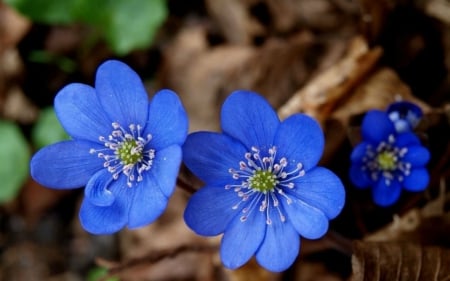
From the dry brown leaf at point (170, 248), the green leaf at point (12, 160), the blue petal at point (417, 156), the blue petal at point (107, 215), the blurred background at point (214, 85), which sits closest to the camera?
the blue petal at point (107, 215)

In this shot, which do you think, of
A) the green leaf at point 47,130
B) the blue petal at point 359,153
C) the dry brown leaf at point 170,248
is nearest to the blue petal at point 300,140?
the blue petal at point 359,153

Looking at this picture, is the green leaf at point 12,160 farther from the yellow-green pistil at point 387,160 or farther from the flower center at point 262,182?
the yellow-green pistil at point 387,160

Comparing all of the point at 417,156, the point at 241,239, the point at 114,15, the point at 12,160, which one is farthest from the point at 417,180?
the point at 12,160

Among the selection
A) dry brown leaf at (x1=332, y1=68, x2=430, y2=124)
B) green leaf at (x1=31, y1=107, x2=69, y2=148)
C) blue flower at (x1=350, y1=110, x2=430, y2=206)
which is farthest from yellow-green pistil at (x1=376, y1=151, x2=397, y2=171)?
green leaf at (x1=31, y1=107, x2=69, y2=148)

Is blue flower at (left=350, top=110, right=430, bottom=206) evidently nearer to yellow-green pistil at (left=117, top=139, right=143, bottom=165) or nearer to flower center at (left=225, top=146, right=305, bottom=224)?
flower center at (left=225, top=146, right=305, bottom=224)

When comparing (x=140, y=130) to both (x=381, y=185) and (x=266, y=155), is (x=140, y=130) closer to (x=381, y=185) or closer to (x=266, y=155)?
(x=266, y=155)

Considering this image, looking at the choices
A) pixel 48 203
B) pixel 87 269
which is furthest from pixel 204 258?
pixel 48 203
